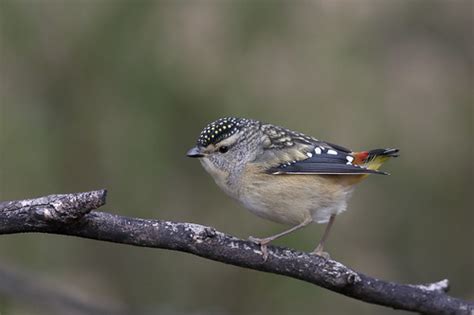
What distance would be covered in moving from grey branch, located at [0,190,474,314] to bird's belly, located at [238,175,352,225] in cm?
83

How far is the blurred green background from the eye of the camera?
804cm

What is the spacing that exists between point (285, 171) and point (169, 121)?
258cm

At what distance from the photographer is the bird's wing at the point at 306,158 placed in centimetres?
584

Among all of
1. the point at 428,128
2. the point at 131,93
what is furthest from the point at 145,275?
the point at 428,128

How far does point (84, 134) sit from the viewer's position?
26.8 feet

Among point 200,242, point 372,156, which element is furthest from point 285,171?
point 200,242

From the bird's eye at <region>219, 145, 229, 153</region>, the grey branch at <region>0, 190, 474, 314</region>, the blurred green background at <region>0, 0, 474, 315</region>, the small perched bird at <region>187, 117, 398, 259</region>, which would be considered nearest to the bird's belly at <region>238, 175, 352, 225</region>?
the small perched bird at <region>187, 117, 398, 259</region>

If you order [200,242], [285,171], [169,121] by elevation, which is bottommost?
[200,242]

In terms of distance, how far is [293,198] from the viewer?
5.83 metres

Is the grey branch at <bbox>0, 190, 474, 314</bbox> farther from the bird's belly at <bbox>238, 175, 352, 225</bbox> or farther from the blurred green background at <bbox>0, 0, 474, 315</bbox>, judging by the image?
the blurred green background at <bbox>0, 0, 474, 315</bbox>

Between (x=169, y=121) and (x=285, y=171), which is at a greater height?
(x=169, y=121)

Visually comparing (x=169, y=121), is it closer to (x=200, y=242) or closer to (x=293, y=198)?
(x=293, y=198)

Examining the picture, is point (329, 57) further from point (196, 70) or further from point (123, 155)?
point (123, 155)

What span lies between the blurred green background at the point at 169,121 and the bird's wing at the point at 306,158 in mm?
1734
